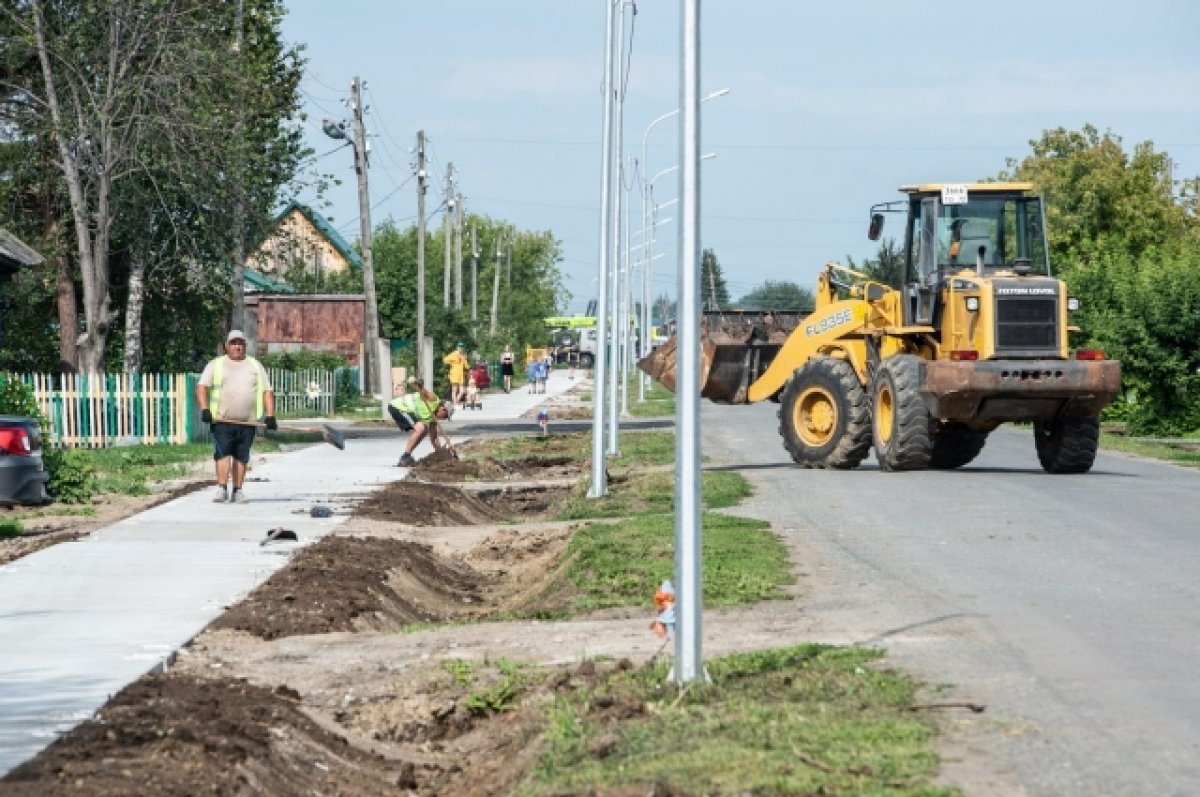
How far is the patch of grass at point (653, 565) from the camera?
13.4 meters

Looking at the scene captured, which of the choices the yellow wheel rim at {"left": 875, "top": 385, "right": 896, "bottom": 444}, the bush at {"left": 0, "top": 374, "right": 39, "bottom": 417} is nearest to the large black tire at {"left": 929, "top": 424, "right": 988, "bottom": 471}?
the yellow wheel rim at {"left": 875, "top": 385, "right": 896, "bottom": 444}

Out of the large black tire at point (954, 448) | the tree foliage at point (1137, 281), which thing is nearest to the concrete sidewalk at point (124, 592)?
the large black tire at point (954, 448)

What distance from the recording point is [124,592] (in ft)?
45.1

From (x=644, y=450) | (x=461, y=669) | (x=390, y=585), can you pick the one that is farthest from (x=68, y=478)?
(x=644, y=450)

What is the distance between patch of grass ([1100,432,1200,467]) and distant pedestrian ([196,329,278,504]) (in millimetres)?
15769

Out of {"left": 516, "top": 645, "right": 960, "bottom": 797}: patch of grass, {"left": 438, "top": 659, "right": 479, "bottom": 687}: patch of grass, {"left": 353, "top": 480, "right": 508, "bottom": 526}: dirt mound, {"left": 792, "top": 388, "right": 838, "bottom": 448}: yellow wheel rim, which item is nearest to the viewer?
{"left": 516, "top": 645, "right": 960, "bottom": 797}: patch of grass

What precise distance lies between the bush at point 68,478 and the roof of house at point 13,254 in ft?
29.7

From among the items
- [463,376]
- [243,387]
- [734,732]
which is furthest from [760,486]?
[463,376]

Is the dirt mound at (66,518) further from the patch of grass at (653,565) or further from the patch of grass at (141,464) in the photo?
the patch of grass at (653,565)

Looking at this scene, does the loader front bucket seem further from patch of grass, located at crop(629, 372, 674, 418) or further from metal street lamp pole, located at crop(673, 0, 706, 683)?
patch of grass, located at crop(629, 372, 674, 418)

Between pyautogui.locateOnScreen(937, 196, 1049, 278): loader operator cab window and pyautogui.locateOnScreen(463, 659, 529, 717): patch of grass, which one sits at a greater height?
pyautogui.locateOnScreen(937, 196, 1049, 278): loader operator cab window

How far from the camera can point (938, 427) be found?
26453mm

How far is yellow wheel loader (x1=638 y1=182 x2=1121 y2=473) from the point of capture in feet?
84.0

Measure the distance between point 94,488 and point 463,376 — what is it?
3609cm
